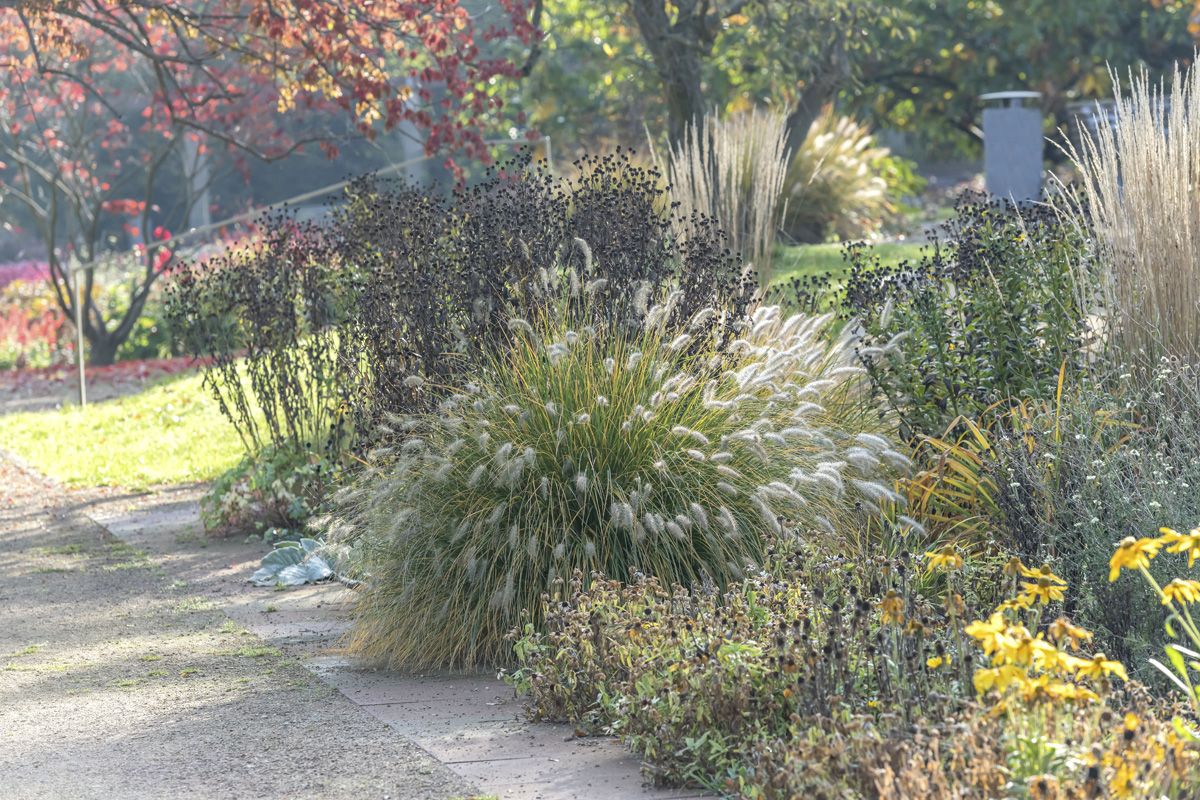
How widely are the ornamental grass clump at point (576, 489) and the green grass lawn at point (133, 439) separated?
472 cm

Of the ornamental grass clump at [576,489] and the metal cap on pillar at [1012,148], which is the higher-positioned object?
the metal cap on pillar at [1012,148]

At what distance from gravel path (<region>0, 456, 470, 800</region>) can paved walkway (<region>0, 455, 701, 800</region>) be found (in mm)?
12

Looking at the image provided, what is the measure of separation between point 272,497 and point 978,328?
12.1ft

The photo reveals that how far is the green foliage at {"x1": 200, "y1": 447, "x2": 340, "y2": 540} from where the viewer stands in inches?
295

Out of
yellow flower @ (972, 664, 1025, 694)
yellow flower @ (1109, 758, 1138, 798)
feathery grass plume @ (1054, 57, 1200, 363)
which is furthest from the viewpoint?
feathery grass plume @ (1054, 57, 1200, 363)

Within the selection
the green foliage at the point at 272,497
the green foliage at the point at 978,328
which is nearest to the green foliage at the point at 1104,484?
the green foliage at the point at 978,328

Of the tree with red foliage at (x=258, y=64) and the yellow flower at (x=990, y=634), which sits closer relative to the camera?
the yellow flower at (x=990, y=634)

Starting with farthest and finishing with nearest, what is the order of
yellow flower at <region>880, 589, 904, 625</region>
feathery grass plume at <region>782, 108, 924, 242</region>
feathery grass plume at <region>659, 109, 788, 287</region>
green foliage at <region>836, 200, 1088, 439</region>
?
feathery grass plume at <region>782, 108, 924, 242</region> < feathery grass plume at <region>659, 109, 788, 287</region> < green foliage at <region>836, 200, 1088, 439</region> < yellow flower at <region>880, 589, 904, 625</region>

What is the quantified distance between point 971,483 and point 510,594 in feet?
6.04

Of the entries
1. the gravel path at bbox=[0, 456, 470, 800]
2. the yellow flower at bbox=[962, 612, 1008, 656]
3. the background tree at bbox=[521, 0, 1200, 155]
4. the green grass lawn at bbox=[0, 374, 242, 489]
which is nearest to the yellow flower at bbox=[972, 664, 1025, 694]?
the yellow flower at bbox=[962, 612, 1008, 656]

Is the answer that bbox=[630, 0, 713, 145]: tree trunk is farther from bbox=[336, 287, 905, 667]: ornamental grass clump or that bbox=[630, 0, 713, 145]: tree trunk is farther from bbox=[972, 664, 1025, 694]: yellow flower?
bbox=[972, 664, 1025, 694]: yellow flower

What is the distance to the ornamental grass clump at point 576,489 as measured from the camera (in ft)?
16.8

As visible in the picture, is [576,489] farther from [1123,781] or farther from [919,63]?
[919,63]

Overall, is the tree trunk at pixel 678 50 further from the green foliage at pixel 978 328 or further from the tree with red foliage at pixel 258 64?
the green foliage at pixel 978 328
